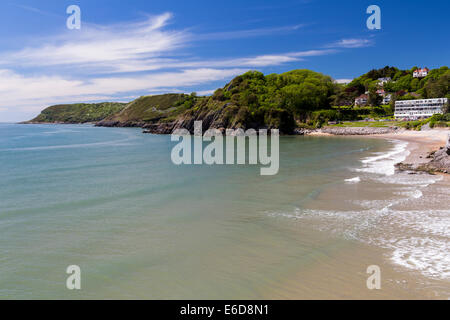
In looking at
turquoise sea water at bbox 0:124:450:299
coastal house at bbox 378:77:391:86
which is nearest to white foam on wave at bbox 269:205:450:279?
turquoise sea water at bbox 0:124:450:299

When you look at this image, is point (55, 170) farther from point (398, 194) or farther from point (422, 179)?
point (422, 179)

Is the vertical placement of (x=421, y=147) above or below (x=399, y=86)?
below

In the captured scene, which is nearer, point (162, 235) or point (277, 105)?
point (162, 235)

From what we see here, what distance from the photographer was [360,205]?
15.4m

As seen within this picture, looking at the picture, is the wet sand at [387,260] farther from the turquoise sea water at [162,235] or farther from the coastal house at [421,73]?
the coastal house at [421,73]

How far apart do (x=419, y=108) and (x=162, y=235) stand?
114m

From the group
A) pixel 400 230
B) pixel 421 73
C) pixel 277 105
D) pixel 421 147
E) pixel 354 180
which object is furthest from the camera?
pixel 421 73

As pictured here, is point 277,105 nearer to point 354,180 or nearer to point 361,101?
point 361,101

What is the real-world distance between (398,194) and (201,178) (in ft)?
48.3

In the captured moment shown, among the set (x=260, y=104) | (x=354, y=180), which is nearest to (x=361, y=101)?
(x=260, y=104)

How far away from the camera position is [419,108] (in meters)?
97.9

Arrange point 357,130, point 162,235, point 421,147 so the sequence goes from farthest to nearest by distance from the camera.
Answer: point 357,130 → point 421,147 → point 162,235

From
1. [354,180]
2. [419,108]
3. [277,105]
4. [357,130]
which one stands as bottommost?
[354,180]

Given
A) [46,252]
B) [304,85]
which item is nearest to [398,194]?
[46,252]
